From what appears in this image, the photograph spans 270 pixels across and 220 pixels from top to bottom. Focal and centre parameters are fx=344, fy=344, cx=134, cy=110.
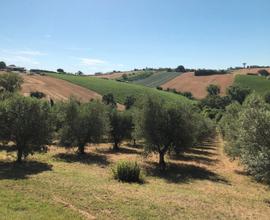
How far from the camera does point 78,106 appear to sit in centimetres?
4825

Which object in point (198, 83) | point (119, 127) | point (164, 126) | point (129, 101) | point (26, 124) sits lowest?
point (119, 127)

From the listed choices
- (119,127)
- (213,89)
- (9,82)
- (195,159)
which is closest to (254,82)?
(213,89)

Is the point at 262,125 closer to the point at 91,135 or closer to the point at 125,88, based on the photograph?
the point at 91,135

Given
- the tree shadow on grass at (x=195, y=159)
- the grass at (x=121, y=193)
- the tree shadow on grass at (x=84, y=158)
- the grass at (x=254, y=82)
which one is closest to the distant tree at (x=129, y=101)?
the grass at (x=254, y=82)

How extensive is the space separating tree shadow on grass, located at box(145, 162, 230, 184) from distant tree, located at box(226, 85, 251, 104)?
102 metres

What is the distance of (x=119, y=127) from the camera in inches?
2191

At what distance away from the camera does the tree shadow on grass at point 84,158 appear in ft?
133

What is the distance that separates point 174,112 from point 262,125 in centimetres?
1509

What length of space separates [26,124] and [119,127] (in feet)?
72.8

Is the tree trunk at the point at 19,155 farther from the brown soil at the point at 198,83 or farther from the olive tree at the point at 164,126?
the brown soil at the point at 198,83

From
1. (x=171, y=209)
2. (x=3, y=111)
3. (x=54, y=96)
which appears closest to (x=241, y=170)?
(x=171, y=209)

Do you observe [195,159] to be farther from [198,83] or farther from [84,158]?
[198,83]

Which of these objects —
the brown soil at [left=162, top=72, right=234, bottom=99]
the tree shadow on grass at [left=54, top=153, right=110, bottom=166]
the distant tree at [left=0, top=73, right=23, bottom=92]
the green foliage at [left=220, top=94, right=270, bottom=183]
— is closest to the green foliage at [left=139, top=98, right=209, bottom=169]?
the tree shadow on grass at [left=54, top=153, right=110, bottom=166]

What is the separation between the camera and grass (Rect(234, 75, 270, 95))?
146 m
